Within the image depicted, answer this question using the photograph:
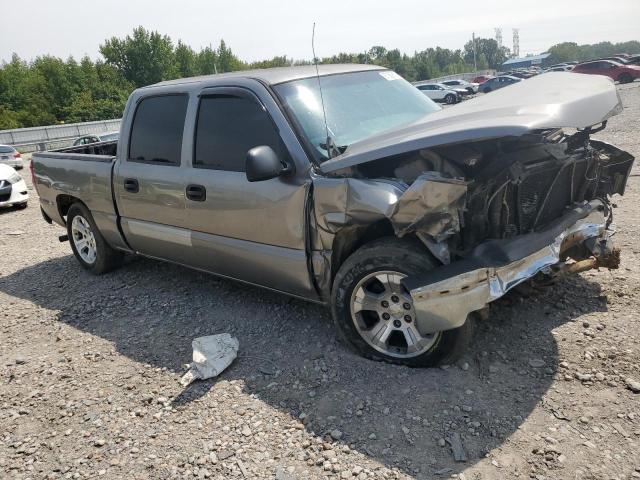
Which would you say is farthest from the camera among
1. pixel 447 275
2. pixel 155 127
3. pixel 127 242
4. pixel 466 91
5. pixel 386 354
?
pixel 466 91

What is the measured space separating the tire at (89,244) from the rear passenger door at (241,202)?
1.71 m

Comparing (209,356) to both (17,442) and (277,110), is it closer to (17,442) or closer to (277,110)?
(17,442)

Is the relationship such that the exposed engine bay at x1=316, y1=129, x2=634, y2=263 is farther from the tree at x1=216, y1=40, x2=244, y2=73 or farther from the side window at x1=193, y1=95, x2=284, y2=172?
the tree at x1=216, y1=40, x2=244, y2=73

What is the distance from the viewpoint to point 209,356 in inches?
138

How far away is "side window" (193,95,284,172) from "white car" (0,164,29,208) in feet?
24.8

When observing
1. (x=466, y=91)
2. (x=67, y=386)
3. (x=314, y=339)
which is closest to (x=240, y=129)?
(x=314, y=339)

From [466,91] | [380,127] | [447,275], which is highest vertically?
[380,127]

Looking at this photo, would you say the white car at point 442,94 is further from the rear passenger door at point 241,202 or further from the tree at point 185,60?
the tree at point 185,60

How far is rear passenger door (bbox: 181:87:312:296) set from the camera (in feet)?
11.3

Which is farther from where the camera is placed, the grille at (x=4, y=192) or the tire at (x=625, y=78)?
the tire at (x=625, y=78)

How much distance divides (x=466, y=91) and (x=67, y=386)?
37.1m

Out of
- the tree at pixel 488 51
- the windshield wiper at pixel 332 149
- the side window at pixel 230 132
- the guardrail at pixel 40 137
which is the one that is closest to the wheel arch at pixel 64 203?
the side window at pixel 230 132

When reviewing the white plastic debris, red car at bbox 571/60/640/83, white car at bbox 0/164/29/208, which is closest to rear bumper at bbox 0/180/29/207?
white car at bbox 0/164/29/208

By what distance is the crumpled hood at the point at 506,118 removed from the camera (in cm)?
254
